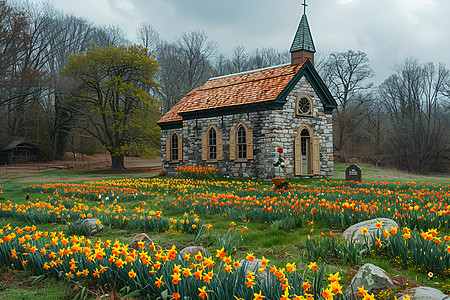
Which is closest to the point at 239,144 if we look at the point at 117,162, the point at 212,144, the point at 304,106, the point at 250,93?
the point at 212,144

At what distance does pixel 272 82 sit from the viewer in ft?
63.8

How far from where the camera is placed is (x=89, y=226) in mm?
7027

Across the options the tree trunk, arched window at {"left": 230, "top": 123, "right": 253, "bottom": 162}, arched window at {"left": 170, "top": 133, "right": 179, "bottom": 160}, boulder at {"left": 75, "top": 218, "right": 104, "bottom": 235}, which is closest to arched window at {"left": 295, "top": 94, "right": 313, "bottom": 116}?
arched window at {"left": 230, "top": 123, "right": 253, "bottom": 162}

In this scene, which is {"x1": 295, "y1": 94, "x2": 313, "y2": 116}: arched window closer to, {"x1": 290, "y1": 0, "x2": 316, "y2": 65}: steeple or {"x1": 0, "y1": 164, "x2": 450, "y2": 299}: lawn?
{"x1": 290, "y1": 0, "x2": 316, "y2": 65}: steeple

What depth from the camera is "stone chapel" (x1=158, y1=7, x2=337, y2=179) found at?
18.2 metres

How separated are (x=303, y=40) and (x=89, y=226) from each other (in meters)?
16.8

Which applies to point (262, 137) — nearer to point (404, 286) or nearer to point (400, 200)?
point (400, 200)

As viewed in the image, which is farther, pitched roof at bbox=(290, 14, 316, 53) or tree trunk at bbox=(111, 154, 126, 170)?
tree trunk at bbox=(111, 154, 126, 170)

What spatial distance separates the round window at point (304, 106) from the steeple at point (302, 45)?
247 centimetres

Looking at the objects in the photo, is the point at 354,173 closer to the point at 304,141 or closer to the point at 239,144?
the point at 304,141

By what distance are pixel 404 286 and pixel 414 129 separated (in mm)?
39168

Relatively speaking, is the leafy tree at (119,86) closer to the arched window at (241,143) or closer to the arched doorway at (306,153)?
the arched window at (241,143)

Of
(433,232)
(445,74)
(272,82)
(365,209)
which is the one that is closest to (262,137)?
(272,82)

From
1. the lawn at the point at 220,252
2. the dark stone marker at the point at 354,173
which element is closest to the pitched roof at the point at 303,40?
the dark stone marker at the point at 354,173
